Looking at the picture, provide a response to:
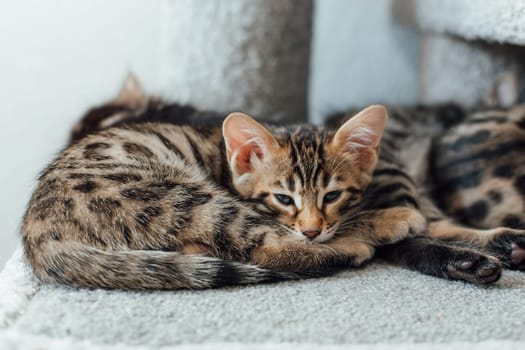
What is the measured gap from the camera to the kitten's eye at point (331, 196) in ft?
5.16

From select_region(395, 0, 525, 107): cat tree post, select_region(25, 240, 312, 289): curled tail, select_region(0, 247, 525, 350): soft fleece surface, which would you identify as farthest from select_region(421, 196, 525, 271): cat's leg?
select_region(395, 0, 525, 107): cat tree post

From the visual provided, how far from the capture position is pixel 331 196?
1580 millimetres

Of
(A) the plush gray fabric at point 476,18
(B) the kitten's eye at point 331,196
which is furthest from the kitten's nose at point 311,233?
(A) the plush gray fabric at point 476,18

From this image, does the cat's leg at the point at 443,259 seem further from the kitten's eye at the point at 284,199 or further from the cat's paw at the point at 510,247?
the kitten's eye at the point at 284,199

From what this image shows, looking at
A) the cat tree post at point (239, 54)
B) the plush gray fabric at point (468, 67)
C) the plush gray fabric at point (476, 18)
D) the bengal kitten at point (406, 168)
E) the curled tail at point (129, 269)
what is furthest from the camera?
the plush gray fabric at point (468, 67)

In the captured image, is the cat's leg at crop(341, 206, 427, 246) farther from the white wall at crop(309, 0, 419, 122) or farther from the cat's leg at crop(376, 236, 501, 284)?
the white wall at crop(309, 0, 419, 122)

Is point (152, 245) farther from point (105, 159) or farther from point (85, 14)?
point (85, 14)

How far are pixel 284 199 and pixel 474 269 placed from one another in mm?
448

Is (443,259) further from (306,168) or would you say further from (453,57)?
(453,57)

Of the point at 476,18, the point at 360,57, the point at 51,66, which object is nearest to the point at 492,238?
the point at 476,18

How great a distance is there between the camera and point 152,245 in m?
1.36

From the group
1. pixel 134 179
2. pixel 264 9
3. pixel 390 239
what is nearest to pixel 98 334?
pixel 134 179

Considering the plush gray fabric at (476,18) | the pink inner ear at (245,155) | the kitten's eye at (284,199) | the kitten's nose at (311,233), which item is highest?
the plush gray fabric at (476,18)

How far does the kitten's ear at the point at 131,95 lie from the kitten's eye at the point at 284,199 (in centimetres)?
82
